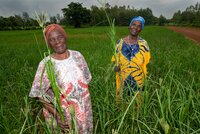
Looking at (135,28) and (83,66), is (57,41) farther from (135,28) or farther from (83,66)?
(135,28)

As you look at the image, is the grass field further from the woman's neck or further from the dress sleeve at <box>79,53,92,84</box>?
the woman's neck

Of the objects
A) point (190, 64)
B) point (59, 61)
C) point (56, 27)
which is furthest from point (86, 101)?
point (190, 64)

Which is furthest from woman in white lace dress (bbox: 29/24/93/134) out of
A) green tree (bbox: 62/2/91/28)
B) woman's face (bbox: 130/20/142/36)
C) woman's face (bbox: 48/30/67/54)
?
green tree (bbox: 62/2/91/28)

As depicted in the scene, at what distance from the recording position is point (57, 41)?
1721 millimetres

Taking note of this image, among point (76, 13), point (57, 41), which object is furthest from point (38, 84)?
point (76, 13)

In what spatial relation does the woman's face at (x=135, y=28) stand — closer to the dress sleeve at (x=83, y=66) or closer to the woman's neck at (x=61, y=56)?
the dress sleeve at (x=83, y=66)

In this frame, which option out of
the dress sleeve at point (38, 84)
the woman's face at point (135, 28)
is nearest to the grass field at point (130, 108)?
the dress sleeve at point (38, 84)

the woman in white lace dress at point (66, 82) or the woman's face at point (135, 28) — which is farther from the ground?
the woman's face at point (135, 28)

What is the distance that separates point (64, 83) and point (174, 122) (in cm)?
80

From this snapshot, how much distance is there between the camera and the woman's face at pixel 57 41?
1.71 meters

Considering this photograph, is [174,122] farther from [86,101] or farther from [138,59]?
[138,59]

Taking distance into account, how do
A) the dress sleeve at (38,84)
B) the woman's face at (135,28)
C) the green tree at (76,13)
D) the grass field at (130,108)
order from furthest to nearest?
1. the green tree at (76,13)
2. the woman's face at (135,28)
3. the dress sleeve at (38,84)
4. the grass field at (130,108)

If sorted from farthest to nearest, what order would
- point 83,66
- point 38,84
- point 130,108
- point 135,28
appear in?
point 135,28 < point 83,66 < point 38,84 < point 130,108

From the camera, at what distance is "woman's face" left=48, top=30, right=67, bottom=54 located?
1709mm
